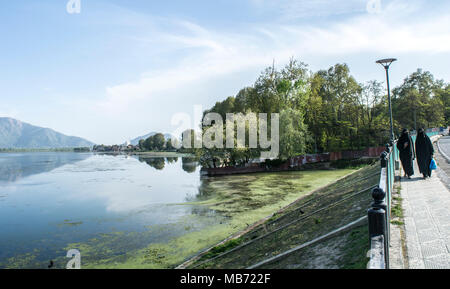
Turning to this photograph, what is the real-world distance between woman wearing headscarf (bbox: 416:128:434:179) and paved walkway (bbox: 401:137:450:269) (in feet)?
3.52

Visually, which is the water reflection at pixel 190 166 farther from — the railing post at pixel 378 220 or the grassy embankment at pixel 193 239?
the railing post at pixel 378 220

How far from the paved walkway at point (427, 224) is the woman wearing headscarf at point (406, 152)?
1.38 m

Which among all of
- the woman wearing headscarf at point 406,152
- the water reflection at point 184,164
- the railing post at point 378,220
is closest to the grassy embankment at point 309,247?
the railing post at point 378,220

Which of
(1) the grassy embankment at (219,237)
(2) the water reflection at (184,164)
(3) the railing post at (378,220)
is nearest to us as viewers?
(3) the railing post at (378,220)

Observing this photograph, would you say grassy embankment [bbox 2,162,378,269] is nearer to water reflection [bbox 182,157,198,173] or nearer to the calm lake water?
the calm lake water

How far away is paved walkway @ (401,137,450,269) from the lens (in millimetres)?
5094

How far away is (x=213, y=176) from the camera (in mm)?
45406

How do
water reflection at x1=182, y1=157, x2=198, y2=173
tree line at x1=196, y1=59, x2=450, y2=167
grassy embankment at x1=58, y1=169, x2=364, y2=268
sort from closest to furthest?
grassy embankment at x1=58, y1=169, x2=364, y2=268
tree line at x1=196, y1=59, x2=450, y2=167
water reflection at x1=182, y1=157, x2=198, y2=173

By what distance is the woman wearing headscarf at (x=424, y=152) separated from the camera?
464 inches

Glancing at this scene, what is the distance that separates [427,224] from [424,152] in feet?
20.2

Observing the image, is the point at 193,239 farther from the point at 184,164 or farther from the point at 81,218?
the point at 184,164

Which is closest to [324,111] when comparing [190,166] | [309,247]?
[190,166]

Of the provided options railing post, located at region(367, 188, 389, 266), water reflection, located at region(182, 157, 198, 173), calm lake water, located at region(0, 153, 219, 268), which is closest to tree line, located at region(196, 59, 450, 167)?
water reflection, located at region(182, 157, 198, 173)
